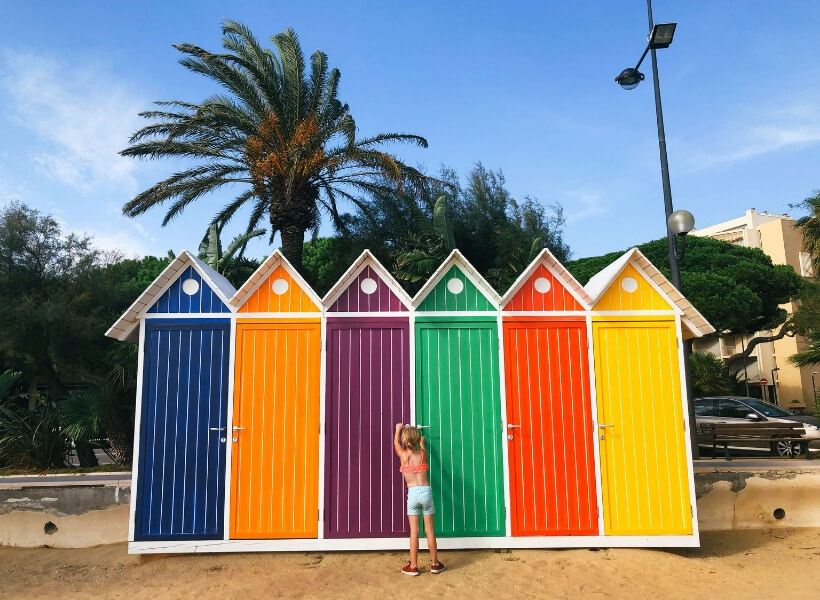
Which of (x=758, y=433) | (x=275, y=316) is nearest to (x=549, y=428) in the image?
(x=275, y=316)

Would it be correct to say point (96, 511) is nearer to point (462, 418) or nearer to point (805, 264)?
point (462, 418)

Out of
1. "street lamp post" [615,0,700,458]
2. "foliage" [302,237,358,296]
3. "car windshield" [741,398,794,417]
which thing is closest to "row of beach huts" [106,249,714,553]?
"street lamp post" [615,0,700,458]

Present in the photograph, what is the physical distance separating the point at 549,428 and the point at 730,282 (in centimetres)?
2222

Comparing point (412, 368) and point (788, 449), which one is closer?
point (412, 368)

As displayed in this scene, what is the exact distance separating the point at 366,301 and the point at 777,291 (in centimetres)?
2661

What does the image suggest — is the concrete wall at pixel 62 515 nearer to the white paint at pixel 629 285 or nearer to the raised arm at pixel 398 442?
the raised arm at pixel 398 442

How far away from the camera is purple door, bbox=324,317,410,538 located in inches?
262

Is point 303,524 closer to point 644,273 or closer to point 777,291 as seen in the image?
point 644,273

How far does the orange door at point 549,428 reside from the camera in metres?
6.69

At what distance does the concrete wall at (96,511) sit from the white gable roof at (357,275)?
3.75 metres

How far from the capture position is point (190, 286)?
710 centimetres

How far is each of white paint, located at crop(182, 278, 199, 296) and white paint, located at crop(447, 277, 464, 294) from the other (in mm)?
3170

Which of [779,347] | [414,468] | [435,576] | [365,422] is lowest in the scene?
[435,576]

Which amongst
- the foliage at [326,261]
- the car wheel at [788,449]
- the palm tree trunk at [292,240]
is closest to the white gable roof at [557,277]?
the car wheel at [788,449]
